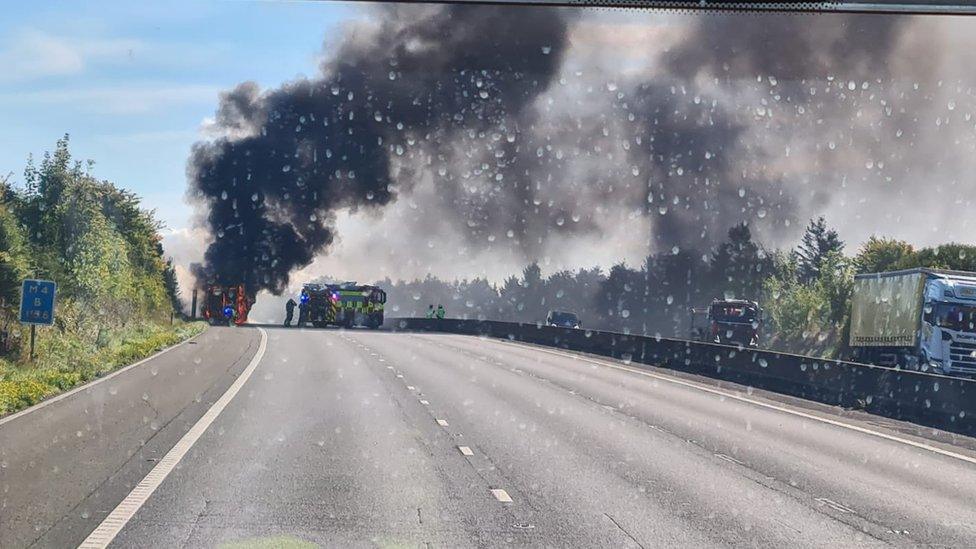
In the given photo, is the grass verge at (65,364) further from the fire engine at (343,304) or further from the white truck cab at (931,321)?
the fire engine at (343,304)

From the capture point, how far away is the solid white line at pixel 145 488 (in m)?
7.55

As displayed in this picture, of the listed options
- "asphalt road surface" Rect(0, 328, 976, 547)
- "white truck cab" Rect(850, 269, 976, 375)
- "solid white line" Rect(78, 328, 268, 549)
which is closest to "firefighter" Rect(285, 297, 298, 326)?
"white truck cab" Rect(850, 269, 976, 375)

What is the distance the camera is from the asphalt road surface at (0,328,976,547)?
806 cm

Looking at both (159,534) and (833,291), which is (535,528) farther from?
(833,291)

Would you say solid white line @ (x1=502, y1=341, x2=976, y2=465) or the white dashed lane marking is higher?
the white dashed lane marking

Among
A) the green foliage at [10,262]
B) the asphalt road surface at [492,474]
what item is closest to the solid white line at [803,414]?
the asphalt road surface at [492,474]

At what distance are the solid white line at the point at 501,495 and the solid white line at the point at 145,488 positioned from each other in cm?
300

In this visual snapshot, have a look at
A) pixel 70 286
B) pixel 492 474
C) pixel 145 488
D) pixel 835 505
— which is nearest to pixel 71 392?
pixel 145 488

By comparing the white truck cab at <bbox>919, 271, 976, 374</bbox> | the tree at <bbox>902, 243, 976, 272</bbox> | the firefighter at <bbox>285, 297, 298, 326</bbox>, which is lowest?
the firefighter at <bbox>285, 297, 298, 326</bbox>

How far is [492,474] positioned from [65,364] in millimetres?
16970

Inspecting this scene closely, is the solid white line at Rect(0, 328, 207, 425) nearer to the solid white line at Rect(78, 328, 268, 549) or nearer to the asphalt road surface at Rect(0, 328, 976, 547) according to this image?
the asphalt road surface at Rect(0, 328, 976, 547)

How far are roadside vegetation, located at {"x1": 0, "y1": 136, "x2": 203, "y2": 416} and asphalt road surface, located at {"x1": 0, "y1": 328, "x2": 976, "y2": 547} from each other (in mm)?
3511

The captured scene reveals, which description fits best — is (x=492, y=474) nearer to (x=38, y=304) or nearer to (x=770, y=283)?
(x=38, y=304)

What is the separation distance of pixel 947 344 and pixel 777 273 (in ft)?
443
